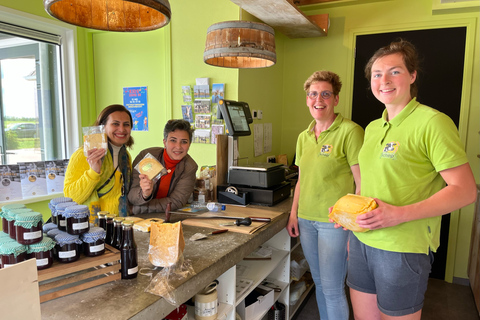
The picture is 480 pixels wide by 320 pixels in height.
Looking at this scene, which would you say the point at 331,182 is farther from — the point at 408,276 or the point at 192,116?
the point at 192,116

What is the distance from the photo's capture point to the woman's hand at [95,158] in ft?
5.84

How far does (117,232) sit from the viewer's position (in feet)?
4.15

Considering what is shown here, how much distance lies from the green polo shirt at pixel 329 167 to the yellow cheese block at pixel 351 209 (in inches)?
18.3

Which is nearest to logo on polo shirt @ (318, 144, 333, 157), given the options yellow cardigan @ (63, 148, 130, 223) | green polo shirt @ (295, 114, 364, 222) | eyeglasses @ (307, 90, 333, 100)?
green polo shirt @ (295, 114, 364, 222)

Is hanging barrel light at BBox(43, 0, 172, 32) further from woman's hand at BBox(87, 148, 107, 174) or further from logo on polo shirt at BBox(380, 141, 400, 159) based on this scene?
logo on polo shirt at BBox(380, 141, 400, 159)

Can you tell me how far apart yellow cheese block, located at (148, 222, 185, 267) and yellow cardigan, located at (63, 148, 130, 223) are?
0.68 meters

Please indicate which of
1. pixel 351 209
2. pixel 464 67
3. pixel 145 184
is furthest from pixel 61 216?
pixel 464 67

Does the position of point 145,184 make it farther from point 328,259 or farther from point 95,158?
point 328,259

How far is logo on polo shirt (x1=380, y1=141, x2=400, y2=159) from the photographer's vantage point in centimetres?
130

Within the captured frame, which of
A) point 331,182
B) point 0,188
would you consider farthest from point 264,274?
point 0,188

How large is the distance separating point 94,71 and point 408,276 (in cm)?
383

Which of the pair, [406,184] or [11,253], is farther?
[406,184]

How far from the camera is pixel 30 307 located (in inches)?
29.1

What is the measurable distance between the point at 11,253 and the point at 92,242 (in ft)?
0.73
